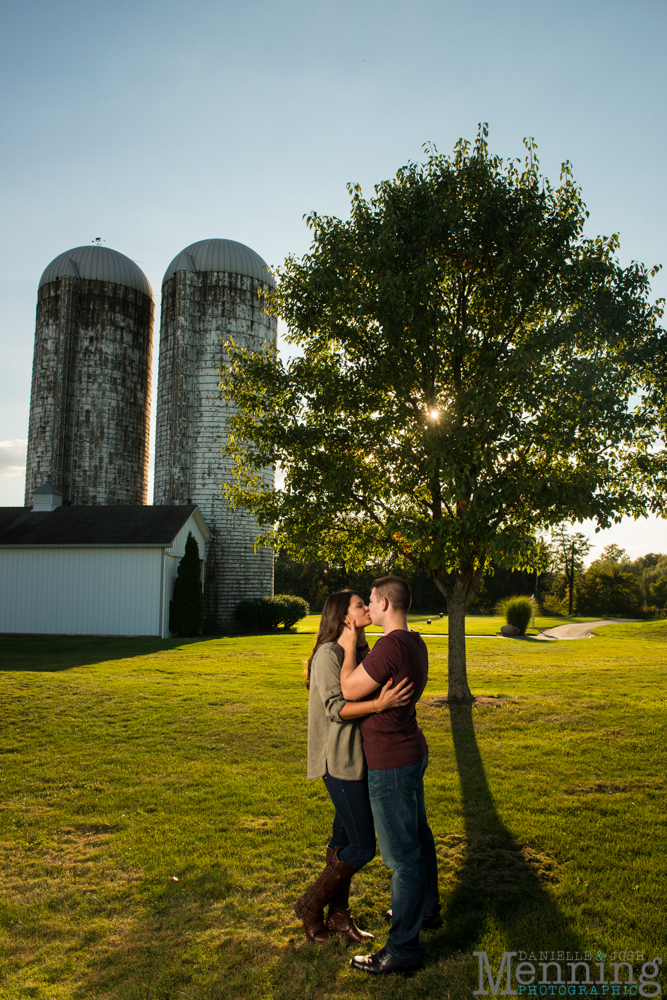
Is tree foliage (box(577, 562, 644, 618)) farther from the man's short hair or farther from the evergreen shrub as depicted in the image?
the man's short hair

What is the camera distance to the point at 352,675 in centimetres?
340

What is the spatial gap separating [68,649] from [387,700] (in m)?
16.3

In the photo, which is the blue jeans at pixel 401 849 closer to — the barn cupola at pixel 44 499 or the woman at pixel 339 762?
the woman at pixel 339 762

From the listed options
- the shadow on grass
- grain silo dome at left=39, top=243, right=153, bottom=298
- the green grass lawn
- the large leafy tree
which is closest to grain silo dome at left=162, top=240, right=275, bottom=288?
grain silo dome at left=39, top=243, right=153, bottom=298

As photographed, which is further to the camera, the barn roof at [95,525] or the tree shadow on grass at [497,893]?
the barn roof at [95,525]

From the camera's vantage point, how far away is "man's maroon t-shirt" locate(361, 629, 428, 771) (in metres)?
3.30

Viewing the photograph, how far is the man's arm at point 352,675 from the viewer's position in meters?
3.31

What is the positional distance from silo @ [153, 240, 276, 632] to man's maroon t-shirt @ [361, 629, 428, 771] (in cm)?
2393

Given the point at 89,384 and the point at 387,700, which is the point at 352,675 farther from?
the point at 89,384

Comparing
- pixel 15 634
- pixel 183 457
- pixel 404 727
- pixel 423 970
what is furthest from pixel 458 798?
pixel 183 457

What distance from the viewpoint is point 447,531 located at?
9.20 m

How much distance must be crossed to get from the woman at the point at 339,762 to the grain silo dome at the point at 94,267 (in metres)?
30.9

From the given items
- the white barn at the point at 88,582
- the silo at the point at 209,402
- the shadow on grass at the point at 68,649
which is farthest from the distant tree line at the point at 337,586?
the shadow on grass at the point at 68,649

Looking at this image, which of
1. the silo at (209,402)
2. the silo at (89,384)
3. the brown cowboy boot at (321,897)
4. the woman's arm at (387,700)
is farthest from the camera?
the silo at (89,384)
